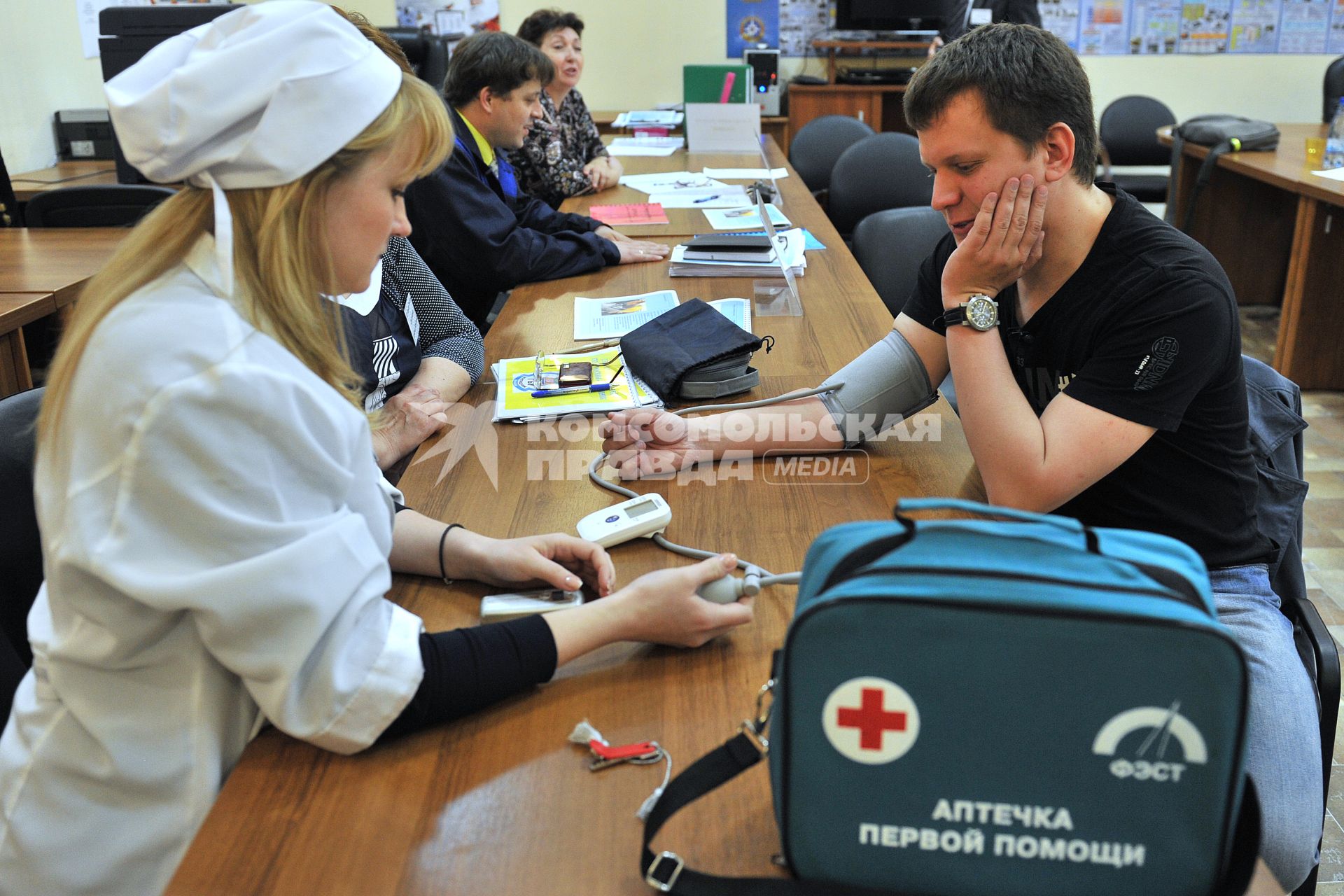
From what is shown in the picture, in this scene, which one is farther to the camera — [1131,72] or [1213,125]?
[1131,72]

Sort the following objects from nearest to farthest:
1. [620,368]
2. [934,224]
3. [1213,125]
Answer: [620,368]
[934,224]
[1213,125]

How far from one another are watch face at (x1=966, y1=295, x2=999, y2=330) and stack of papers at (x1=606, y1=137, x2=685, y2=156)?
3083 mm

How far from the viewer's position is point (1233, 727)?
2.10 feet

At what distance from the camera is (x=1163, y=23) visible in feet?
19.6

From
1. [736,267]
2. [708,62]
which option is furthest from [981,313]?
[708,62]

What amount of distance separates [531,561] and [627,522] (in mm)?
159

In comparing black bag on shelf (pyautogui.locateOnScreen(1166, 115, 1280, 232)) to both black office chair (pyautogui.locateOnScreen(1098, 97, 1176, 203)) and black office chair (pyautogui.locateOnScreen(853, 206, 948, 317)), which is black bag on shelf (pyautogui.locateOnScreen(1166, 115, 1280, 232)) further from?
black office chair (pyautogui.locateOnScreen(853, 206, 948, 317))

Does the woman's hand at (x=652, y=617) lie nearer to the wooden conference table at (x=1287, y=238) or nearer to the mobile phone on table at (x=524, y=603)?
the mobile phone on table at (x=524, y=603)

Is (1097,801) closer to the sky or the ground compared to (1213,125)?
closer to the ground

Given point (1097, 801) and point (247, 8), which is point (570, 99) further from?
point (1097, 801)

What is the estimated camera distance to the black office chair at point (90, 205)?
10.2 ft

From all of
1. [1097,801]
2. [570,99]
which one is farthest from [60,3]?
[1097,801]

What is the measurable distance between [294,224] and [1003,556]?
0.65m

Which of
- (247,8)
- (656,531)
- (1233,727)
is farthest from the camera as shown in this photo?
(656,531)
